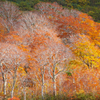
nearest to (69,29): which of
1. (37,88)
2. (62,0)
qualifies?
(37,88)

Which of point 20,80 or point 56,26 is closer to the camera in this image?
point 20,80

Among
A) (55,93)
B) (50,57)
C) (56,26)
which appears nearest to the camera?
(55,93)

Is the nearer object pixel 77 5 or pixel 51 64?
pixel 51 64

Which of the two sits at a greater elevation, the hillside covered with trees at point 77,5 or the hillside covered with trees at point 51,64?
the hillside covered with trees at point 77,5

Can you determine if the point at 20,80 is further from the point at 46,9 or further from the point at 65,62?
the point at 46,9

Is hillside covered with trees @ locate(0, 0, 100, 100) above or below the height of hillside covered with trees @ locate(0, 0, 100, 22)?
below

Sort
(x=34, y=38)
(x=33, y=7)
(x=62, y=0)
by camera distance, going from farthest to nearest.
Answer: (x=62, y=0), (x=33, y=7), (x=34, y=38)

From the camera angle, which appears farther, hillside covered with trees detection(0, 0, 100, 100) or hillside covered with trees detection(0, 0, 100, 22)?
hillside covered with trees detection(0, 0, 100, 22)

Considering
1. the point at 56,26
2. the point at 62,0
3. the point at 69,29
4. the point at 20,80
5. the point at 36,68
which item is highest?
the point at 62,0

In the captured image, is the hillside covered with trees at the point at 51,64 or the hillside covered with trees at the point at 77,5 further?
the hillside covered with trees at the point at 77,5

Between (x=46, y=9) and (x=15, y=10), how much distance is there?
1088 cm

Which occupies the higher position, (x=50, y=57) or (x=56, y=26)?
(x=56, y=26)

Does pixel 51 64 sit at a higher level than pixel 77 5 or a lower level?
lower

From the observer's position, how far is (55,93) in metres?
18.1
